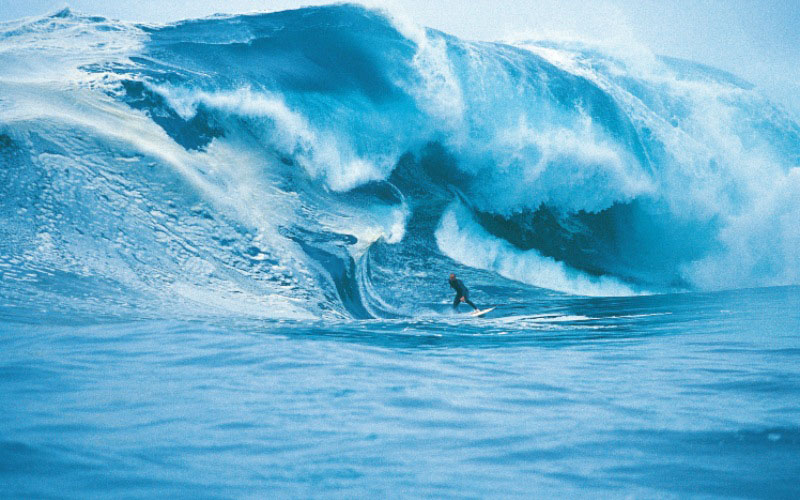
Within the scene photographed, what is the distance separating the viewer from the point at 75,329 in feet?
16.6

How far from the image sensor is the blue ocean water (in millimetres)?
2889

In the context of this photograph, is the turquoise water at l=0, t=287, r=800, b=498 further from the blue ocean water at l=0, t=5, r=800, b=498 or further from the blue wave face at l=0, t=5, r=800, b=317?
the blue wave face at l=0, t=5, r=800, b=317

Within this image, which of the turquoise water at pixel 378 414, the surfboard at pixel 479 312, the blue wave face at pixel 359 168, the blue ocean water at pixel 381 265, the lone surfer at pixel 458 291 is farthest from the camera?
the lone surfer at pixel 458 291

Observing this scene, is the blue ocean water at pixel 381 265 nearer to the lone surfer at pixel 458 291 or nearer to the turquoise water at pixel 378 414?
the turquoise water at pixel 378 414

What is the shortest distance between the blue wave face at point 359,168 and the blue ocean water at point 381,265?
5 centimetres

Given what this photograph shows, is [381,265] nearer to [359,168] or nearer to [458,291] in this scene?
[458,291]

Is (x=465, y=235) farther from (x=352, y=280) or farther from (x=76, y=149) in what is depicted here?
(x=76, y=149)

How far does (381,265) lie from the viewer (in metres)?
10.4

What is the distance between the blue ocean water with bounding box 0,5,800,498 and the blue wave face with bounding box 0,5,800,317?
1.9 inches

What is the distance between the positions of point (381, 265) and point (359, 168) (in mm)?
2490

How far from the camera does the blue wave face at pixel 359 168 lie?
25.9 ft

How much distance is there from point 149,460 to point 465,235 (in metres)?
10.2

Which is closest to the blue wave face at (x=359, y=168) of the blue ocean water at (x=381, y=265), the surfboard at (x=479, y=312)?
the blue ocean water at (x=381, y=265)

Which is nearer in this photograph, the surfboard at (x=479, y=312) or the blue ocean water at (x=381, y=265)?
the blue ocean water at (x=381, y=265)
